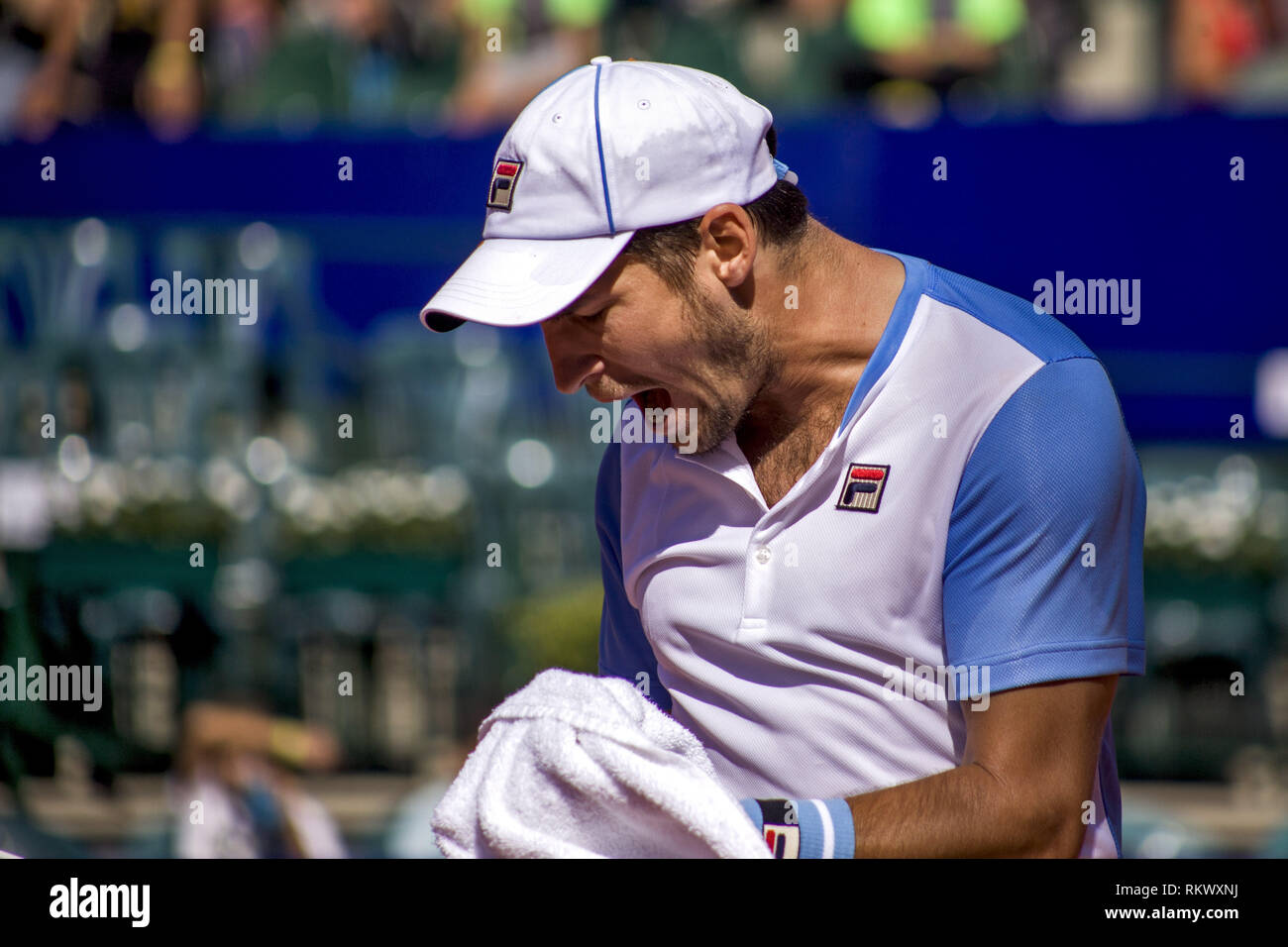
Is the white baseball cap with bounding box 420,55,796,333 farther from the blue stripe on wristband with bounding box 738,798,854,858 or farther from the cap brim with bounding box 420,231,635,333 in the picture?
the blue stripe on wristband with bounding box 738,798,854,858

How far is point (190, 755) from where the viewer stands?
4.66m

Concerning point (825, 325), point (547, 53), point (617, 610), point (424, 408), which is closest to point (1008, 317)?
point (825, 325)

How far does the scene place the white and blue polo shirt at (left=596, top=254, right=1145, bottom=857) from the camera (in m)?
1.57

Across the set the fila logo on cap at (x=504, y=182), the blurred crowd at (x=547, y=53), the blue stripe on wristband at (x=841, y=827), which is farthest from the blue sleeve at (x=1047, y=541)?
the blurred crowd at (x=547, y=53)

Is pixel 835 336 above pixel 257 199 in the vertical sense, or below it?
below

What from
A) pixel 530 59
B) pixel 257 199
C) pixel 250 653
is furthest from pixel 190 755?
pixel 530 59

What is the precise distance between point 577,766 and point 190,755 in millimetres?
3566

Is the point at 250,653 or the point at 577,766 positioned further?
the point at 250,653

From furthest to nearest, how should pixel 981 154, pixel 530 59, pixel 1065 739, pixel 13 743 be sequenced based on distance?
pixel 530 59 < pixel 981 154 < pixel 13 743 < pixel 1065 739

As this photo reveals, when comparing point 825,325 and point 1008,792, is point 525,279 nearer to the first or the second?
point 825,325

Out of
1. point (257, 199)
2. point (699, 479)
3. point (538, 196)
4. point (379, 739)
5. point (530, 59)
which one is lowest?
point (379, 739)


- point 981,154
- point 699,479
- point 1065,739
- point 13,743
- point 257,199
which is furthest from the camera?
point 257,199

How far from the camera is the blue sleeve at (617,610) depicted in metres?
1.98

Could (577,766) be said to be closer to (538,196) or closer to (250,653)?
(538,196)
